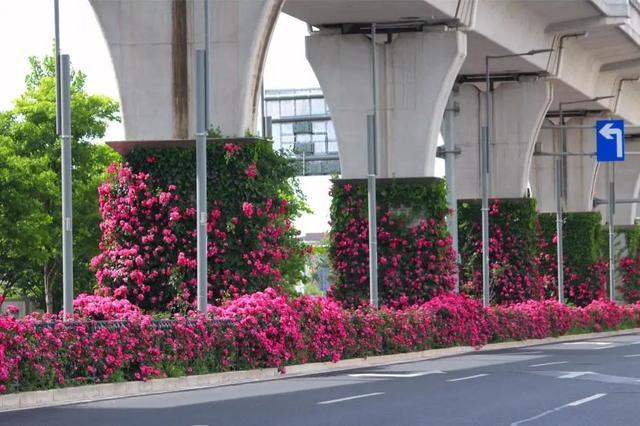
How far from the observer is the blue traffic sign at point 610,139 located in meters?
57.5

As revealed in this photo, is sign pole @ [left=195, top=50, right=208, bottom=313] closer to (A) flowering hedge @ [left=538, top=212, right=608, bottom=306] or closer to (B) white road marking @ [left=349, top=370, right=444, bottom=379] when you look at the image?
(B) white road marking @ [left=349, top=370, right=444, bottom=379]

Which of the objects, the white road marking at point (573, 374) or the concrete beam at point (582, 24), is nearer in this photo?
the white road marking at point (573, 374)

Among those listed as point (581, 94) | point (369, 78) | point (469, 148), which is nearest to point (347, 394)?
point (369, 78)

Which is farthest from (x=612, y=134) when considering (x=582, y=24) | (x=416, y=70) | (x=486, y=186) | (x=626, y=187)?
(x=626, y=187)

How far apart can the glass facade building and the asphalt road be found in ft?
180

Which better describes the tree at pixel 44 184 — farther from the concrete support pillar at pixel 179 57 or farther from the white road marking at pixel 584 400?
the white road marking at pixel 584 400

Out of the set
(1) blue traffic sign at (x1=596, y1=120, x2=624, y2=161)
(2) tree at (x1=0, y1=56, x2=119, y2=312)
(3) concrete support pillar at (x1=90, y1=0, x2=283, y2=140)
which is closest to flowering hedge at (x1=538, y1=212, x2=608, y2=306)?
(1) blue traffic sign at (x1=596, y1=120, x2=624, y2=161)

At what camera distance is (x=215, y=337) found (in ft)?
89.3

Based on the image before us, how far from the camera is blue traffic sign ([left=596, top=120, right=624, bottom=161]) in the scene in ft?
189

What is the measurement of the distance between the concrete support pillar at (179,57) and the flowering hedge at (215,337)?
3.68m

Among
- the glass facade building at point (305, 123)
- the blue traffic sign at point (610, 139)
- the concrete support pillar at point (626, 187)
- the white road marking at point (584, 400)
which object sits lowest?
the white road marking at point (584, 400)

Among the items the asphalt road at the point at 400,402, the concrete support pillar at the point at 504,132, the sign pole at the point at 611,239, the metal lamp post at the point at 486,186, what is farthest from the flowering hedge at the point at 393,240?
the sign pole at the point at 611,239

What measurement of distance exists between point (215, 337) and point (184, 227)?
4233 millimetres

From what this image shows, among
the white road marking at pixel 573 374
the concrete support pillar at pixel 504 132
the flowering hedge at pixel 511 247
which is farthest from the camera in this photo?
Answer: the flowering hedge at pixel 511 247
